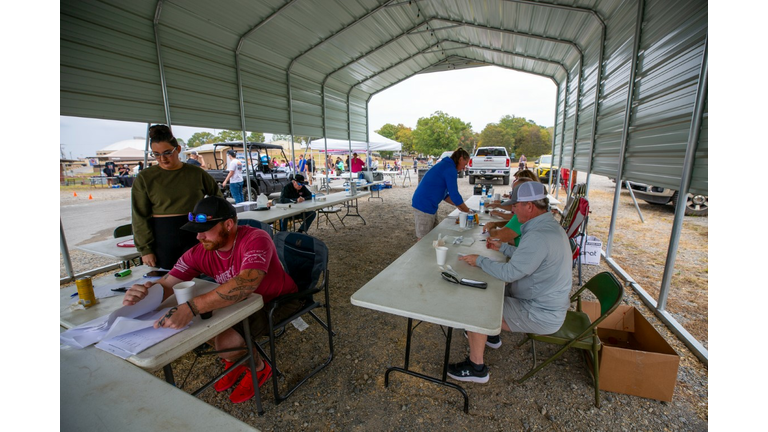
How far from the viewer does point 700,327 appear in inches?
105

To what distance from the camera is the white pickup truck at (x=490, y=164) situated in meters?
13.6

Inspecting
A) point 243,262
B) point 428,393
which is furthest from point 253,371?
point 428,393

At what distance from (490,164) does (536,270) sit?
42.1 feet

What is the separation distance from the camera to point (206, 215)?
1643mm

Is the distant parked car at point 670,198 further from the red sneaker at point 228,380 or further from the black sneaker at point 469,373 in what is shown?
the red sneaker at point 228,380

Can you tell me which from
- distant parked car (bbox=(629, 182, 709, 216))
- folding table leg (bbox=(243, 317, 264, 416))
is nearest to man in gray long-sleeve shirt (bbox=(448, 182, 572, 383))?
folding table leg (bbox=(243, 317, 264, 416))

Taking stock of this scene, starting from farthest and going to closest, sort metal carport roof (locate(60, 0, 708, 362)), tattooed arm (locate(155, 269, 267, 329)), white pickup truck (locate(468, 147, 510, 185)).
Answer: white pickup truck (locate(468, 147, 510, 185))
metal carport roof (locate(60, 0, 708, 362))
tattooed arm (locate(155, 269, 267, 329))

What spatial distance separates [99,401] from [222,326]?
1.61 feet

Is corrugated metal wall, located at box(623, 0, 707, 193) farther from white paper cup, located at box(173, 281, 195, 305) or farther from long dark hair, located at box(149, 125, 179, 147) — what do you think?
long dark hair, located at box(149, 125, 179, 147)

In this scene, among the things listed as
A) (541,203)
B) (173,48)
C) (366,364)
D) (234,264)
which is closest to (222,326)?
(234,264)

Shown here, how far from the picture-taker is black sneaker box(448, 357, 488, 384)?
212 centimetres

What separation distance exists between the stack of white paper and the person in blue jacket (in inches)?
109

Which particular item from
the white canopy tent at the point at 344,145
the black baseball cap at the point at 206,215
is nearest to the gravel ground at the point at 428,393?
the black baseball cap at the point at 206,215

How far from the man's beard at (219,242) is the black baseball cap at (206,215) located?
3.2 inches
